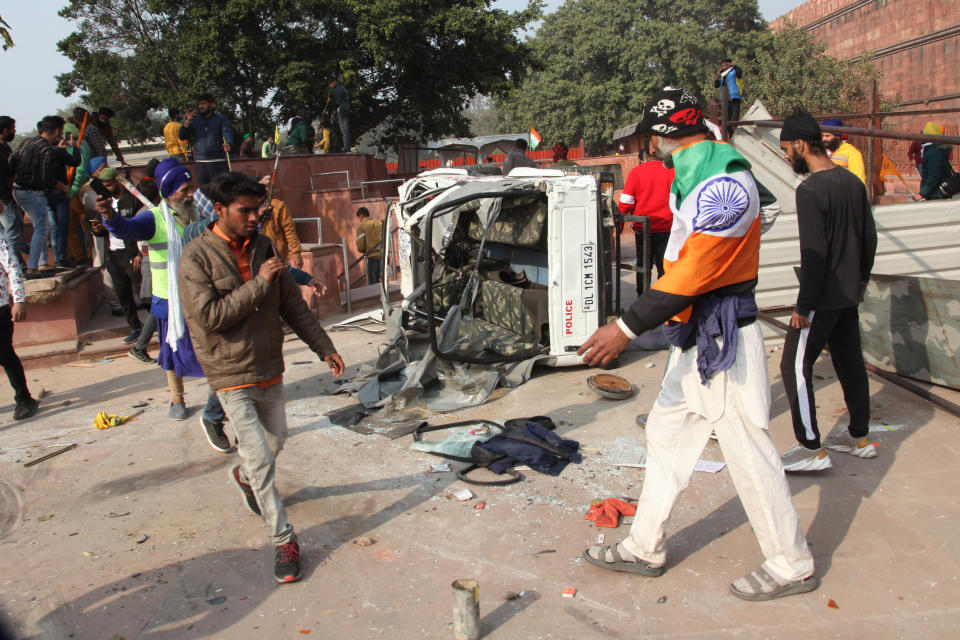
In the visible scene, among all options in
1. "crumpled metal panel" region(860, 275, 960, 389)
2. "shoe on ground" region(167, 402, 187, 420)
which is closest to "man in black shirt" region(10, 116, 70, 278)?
"shoe on ground" region(167, 402, 187, 420)

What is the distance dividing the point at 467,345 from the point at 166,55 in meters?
21.5

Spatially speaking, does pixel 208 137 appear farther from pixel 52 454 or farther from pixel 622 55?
pixel 622 55

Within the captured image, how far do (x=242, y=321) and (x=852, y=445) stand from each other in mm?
3691

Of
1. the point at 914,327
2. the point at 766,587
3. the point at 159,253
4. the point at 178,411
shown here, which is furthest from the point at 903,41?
the point at 766,587

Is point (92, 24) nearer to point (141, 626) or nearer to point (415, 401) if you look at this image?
point (415, 401)

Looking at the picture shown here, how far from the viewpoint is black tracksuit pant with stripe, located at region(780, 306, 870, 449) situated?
156 inches

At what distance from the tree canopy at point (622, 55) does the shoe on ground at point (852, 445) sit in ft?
110

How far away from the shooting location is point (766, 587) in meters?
2.86

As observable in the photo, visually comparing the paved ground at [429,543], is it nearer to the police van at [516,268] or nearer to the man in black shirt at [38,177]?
the police van at [516,268]

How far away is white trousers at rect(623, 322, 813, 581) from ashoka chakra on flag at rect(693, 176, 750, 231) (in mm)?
479

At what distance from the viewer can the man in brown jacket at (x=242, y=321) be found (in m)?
3.16

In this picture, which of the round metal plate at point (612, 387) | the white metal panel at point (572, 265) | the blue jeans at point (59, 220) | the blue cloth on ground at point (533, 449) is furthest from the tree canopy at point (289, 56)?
the blue cloth on ground at point (533, 449)

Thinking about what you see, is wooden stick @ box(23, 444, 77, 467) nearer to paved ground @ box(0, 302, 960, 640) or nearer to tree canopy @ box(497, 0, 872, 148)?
paved ground @ box(0, 302, 960, 640)

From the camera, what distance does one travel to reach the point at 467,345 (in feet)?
20.6
